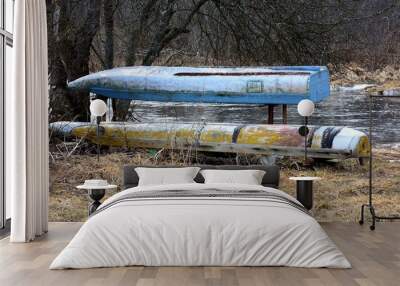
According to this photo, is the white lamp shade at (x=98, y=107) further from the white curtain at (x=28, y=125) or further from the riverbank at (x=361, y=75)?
the riverbank at (x=361, y=75)

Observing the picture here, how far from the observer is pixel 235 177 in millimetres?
6590

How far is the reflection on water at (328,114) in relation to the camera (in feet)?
23.9

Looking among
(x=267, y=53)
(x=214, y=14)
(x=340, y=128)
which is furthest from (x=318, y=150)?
(x=214, y=14)

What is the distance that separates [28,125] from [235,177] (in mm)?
2221


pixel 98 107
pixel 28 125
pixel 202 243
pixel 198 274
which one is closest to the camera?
pixel 198 274

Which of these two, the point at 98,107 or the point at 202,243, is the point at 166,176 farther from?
the point at 202,243

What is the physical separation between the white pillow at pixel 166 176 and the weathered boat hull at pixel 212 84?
1.04 m

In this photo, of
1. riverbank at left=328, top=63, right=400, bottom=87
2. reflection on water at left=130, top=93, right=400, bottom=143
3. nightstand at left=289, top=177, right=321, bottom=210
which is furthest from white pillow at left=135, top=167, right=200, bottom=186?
riverbank at left=328, top=63, right=400, bottom=87

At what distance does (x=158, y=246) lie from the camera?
4594 millimetres

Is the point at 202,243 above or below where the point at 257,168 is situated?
below

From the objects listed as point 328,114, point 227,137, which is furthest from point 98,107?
point 328,114

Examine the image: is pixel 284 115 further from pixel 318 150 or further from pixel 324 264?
pixel 324 264

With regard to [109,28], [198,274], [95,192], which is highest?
[109,28]

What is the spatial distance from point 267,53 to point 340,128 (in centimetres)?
126
